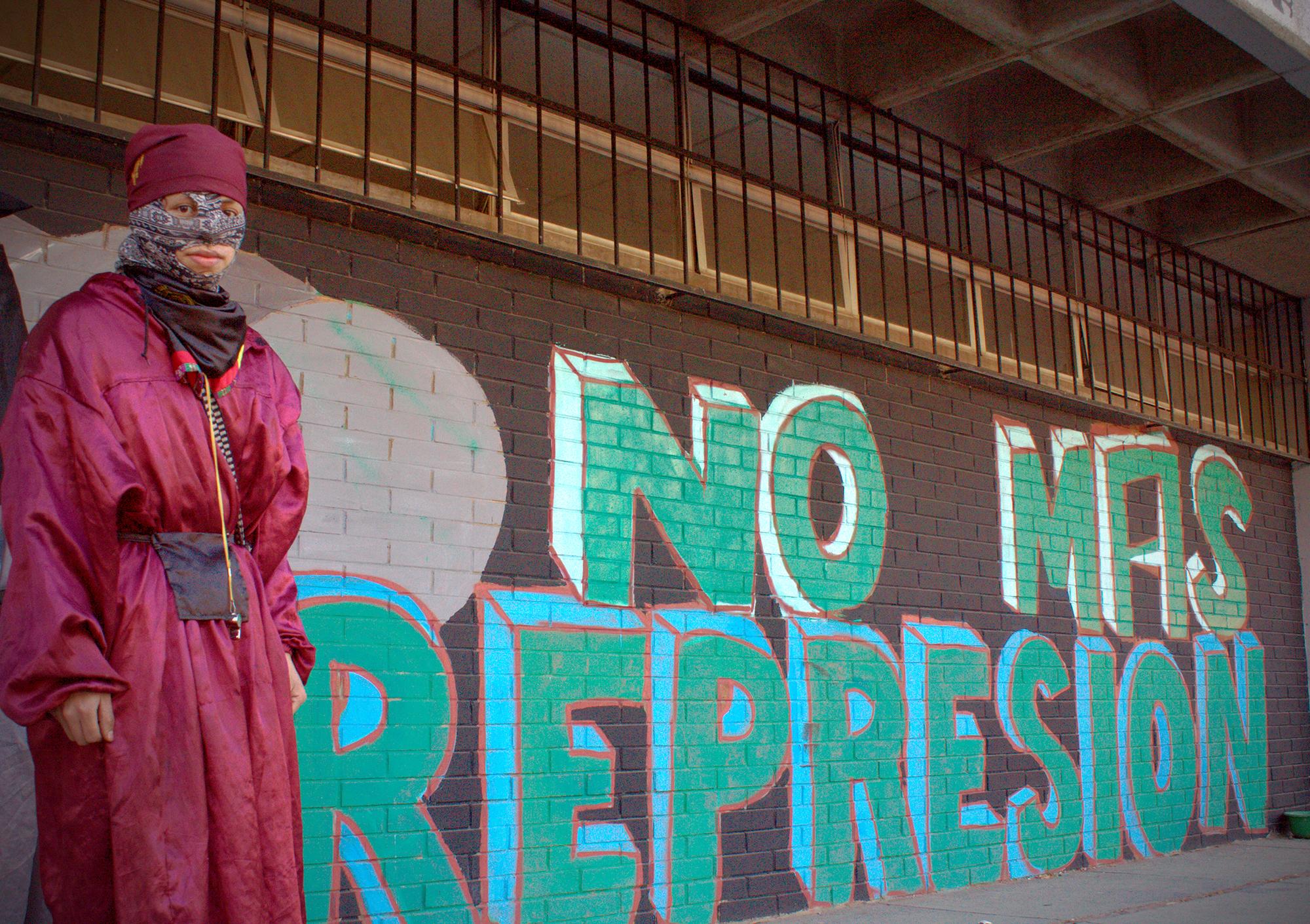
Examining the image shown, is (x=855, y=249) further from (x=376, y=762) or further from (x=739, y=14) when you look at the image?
(x=376, y=762)

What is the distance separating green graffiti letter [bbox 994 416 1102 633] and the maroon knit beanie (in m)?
5.17

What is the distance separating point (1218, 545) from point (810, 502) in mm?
4187

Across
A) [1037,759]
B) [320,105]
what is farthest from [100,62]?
[1037,759]

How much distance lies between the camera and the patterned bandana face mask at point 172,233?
8.45 ft

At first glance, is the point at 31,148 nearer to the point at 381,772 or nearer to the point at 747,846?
the point at 381,772

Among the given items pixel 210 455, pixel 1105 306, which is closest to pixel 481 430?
pixel 210 455

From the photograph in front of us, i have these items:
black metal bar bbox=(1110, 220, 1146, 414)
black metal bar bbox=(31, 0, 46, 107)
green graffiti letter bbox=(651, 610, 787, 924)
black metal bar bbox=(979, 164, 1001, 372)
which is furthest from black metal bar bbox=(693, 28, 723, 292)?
black metal bar bbox=(1110, 220, 1146, 414)

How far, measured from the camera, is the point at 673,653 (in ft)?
16.7

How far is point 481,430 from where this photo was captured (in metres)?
4.61

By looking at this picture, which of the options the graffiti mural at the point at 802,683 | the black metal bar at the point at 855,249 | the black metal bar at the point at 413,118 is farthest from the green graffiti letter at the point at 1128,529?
the black metal bar at the point at 413,118

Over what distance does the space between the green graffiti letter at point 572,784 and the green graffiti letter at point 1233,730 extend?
4.85 metres

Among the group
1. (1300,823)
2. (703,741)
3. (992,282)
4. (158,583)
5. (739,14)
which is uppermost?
(739,14)

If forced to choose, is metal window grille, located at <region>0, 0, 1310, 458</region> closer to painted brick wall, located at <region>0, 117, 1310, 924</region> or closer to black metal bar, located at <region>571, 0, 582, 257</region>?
black metal bar, located at <region>571, 0, 582, 257</region>

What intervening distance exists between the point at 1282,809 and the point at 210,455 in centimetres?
833
